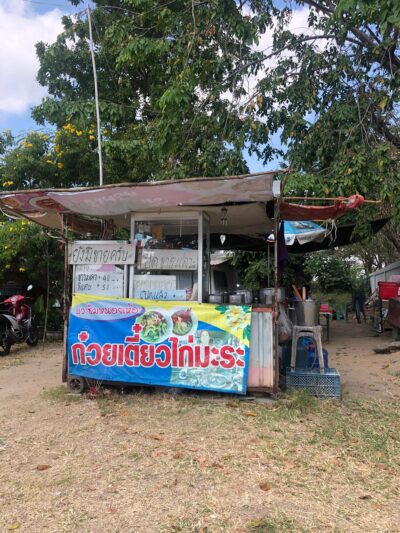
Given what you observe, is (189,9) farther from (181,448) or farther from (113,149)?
(181,448)

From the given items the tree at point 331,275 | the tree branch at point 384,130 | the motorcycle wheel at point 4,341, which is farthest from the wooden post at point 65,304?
the tree at point 331,275

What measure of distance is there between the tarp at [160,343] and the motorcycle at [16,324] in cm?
397

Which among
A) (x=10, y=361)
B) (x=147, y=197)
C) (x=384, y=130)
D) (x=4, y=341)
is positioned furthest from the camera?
(x=384, y=130)

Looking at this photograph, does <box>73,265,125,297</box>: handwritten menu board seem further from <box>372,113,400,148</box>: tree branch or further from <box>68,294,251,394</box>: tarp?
<box>372,113,400,148</box>: tree branch

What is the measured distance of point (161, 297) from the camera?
5617mm

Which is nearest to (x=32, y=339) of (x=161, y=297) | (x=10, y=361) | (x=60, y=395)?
(x=10, y=361)

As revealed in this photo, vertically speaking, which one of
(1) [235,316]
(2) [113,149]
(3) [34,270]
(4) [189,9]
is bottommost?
(1) [235,316]

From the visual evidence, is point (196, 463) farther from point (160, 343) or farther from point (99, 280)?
point (99, 280)

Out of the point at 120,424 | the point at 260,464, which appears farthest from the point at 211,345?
the point at 260,464

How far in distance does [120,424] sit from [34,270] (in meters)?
6.86

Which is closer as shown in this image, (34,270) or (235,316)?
(235,316)

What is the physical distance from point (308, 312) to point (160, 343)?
1.88 metres

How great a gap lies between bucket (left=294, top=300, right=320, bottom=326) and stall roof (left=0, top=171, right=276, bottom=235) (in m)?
1.37

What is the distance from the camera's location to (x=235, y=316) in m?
5.07
